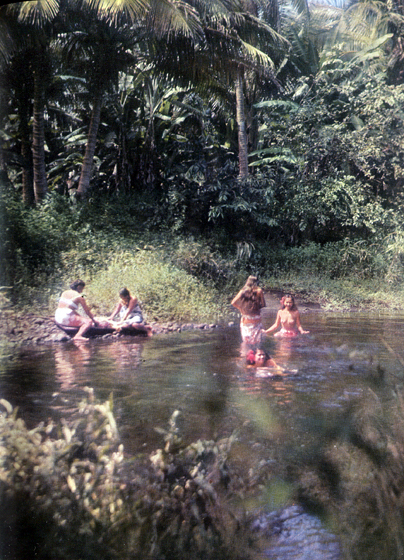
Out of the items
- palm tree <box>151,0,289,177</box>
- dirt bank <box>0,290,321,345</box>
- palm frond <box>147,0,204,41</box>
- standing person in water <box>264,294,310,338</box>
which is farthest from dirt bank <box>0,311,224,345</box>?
palm frond <box>147,0,204,41</box>

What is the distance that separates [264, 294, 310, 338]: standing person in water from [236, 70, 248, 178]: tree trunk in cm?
83

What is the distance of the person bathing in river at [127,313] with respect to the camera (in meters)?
2.72

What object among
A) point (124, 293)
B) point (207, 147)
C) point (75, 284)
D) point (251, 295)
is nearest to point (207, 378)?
point (251, 295)

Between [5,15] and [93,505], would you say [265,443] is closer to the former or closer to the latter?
[93,505]

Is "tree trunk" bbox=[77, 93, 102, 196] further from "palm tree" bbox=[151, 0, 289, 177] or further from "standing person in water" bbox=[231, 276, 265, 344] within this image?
"standing person in water" bbox=[231, 276, 265, 344]

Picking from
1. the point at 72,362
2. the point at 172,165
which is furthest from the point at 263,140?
the point at 72,362

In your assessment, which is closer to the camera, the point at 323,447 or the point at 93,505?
the point at 93,505

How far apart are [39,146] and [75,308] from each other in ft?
3.35

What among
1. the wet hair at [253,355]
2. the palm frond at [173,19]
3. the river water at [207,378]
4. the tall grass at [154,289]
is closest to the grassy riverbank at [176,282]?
the tall grass at [154,289]

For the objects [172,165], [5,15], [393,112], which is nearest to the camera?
[5,15]

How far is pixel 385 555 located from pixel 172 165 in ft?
7.37

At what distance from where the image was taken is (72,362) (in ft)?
8.69

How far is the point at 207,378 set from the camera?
8.36ft

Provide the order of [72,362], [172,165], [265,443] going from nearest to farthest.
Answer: [265,443]
[72,362]
[172,165]
